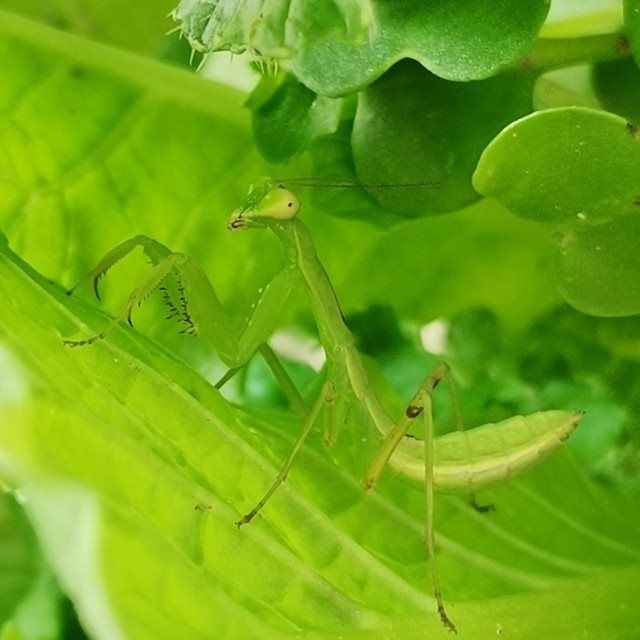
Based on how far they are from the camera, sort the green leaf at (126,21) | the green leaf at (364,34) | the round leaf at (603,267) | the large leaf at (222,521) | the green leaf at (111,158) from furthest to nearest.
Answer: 1. the green leaf at (126,21)
2. the green leaf at (111,158)
3. the round leaf at (603,267)
4. the green leaf at (364,34)
5. the large leaf at (222,521)

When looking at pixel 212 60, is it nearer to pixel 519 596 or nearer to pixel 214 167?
pixel 214 167

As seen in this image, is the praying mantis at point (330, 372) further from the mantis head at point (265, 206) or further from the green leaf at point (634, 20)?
the green leaf at point (634, 20)

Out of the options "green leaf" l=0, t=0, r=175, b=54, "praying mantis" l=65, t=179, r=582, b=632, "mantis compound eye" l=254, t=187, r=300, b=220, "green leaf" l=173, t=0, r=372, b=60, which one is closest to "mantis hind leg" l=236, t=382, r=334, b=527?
"praying mantis" l=65, t=179, r=582, b=632

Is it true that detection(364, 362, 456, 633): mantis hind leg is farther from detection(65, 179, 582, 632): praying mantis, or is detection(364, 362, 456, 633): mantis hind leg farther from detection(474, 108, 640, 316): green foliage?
detection(474, 108, 640, 316): green foliage

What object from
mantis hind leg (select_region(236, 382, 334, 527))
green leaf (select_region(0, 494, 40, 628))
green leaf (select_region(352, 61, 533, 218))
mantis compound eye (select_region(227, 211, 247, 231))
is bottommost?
green leaf (select_region(0, 494, 40, 628))

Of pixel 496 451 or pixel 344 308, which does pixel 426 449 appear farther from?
pixel 344 308

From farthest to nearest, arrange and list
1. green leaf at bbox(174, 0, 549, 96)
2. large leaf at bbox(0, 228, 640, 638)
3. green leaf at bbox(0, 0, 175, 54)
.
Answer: green leaf at bbox(0, 0, 175, 54) → green leaf at bbox(174, 0, 549, 96) → large leaf at bbox(0, 228, 640, 638)

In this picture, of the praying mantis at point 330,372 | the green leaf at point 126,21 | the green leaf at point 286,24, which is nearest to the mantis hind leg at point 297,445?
the praying mantis at point 330,372

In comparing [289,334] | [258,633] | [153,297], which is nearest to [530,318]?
[289,334]
